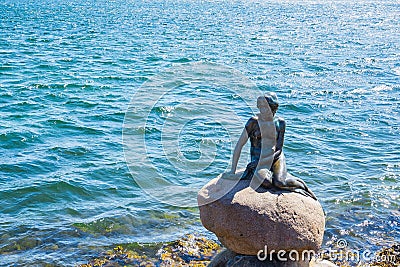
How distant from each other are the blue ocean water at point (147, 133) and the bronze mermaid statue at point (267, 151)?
5.36 m

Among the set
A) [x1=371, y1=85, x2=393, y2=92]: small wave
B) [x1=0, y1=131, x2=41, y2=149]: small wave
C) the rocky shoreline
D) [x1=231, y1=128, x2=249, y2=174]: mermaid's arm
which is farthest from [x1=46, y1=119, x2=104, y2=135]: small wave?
[x1=371, y1=85, x2=393, y2=92]: small wave

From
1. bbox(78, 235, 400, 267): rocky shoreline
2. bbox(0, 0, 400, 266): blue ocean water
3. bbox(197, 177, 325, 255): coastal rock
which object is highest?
bbox(197, 177, 325, 255): coastal rock

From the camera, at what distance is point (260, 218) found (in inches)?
416

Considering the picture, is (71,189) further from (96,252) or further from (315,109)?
(315,109)

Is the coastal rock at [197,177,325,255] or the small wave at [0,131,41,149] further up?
the coastal rock at [197,177,325,255]

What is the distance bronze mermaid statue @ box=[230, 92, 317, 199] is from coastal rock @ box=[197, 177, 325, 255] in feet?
0.68

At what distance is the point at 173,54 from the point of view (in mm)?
46031

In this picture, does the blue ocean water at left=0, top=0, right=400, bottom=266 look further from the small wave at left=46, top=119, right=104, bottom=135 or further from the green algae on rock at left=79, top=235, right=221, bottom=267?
the green algae on rock at left=79, top=235, right=221, bottom=267

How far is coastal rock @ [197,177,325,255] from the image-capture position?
10609 mm

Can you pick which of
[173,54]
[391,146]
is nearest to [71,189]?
[391,146]

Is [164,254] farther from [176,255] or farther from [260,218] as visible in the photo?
[260,218]

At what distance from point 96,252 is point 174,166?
690 cm

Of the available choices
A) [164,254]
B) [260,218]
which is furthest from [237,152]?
[164,254]

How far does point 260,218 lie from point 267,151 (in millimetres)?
1436
